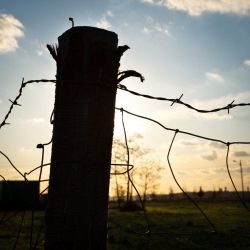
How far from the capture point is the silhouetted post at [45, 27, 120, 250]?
147 cm

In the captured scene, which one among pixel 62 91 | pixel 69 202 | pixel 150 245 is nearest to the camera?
pixel 69 202

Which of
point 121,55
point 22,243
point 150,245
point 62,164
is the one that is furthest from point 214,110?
point 22,243

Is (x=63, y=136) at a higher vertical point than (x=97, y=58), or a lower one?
lower

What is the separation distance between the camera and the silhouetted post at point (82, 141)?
1.47 m

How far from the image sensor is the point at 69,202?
1.47 metres

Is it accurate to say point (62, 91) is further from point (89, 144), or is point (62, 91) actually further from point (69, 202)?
point (69, 202)

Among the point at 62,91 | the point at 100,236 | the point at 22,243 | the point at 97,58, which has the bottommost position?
the point at 22,243

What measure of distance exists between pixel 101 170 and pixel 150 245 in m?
9.65

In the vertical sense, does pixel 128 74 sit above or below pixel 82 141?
above

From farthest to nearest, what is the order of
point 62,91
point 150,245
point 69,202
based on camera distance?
point 150,245 → point 62,91 → point 69,202

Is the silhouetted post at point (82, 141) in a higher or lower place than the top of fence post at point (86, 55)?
lower

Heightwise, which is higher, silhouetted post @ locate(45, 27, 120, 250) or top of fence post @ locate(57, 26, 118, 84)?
top of fence post @ locate(57, 26, 118, 84)

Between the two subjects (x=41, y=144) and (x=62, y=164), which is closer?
(x=62, y=164)

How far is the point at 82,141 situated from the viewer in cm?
149
